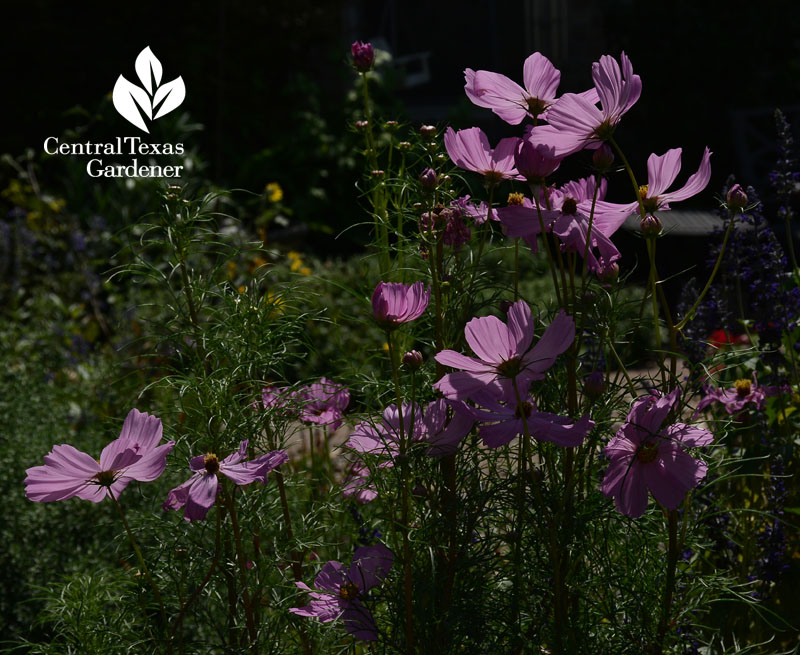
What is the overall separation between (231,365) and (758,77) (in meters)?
7.13

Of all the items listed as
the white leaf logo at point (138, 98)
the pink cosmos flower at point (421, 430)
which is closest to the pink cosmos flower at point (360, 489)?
the pink cosmos flower at point (421, 430)

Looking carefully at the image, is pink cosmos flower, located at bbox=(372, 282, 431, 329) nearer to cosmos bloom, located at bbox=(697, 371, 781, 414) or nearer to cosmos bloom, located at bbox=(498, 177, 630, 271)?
cosmos bloom, located at bbox=(498, 177, 630, 271)

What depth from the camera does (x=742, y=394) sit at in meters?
1.55

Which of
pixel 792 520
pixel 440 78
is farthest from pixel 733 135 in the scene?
pixel 792 520

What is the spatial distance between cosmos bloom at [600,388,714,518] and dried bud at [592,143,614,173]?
265 millimetres

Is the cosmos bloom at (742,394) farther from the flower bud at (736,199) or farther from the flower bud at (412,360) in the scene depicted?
the flower bud at (412,360)

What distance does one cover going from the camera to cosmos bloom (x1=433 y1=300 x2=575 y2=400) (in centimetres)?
97

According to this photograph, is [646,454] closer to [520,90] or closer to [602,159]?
[602,159]

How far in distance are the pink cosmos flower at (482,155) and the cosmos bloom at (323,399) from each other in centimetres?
36

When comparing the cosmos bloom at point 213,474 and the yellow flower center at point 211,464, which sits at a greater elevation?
the yellow flower center at point 211,464

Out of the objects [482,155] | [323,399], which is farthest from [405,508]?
[482,155]

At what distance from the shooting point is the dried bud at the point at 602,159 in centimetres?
102

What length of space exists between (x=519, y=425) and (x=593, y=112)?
0.36 m

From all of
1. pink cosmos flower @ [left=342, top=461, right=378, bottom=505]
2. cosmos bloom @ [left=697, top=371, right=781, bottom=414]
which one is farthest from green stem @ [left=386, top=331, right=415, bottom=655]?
cosmos bloom @ [left=697, top=371, right=781, bottom=414]
